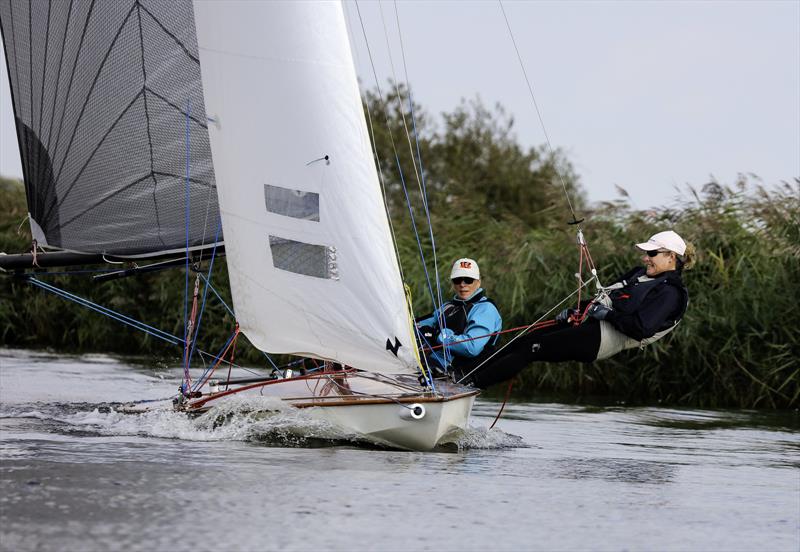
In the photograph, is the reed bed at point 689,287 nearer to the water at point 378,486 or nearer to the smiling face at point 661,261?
the water at point 378,486

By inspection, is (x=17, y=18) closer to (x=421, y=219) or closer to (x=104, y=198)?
(x=104, y=198)

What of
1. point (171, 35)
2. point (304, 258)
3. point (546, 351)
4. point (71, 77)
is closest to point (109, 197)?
point (71, 77)

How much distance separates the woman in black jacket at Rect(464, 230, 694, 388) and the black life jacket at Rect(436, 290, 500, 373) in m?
0.11

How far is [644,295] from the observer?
25.3ft

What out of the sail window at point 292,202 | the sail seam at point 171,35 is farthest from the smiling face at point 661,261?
the sail seam at point 171,35

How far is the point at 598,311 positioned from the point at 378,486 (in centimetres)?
241

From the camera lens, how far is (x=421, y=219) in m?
16.8

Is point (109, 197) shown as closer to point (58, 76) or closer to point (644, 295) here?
point (58, 76)

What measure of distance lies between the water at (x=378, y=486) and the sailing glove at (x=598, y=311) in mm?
824

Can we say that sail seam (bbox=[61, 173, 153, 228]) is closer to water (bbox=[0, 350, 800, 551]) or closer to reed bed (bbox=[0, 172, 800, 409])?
water (bbox=[0, 350, 800, 551])

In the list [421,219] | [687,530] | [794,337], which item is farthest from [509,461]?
[421,219]

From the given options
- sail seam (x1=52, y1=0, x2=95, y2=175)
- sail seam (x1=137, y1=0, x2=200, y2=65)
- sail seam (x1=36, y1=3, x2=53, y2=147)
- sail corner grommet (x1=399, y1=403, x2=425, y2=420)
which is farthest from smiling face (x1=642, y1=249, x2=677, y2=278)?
sail seam (x1=36, y1=3, x2=53, y2=147)

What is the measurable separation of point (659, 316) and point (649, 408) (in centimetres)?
344

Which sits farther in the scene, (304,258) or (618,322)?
(618,322)
